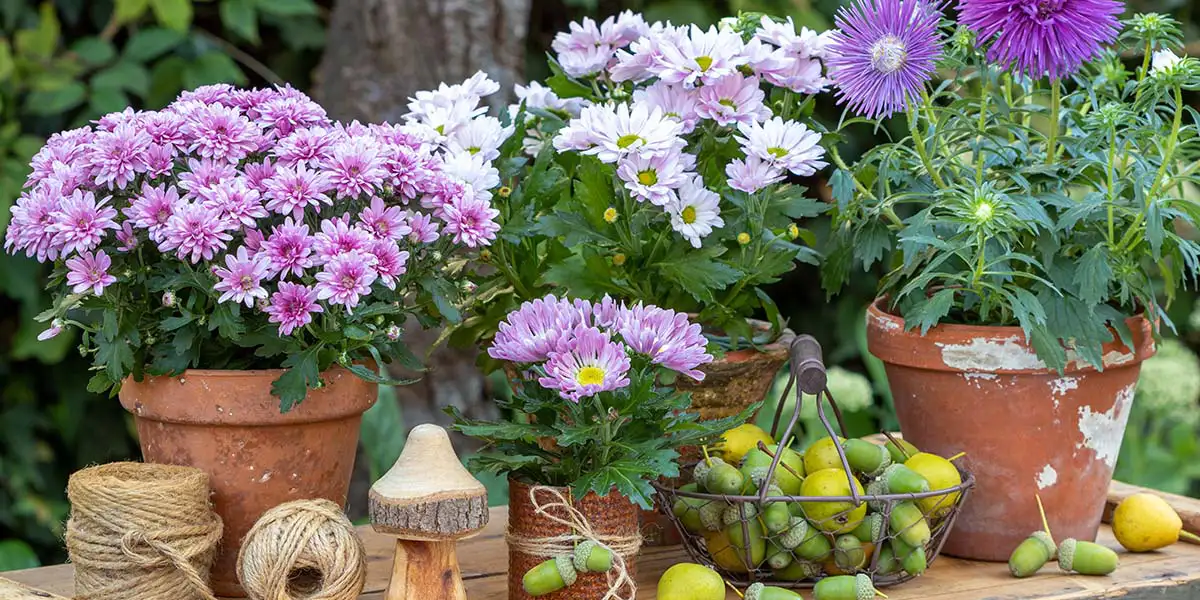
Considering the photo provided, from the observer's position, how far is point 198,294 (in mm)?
1174

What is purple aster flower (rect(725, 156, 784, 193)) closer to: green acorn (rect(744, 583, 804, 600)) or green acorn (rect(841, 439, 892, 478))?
green acorn (rect(841, 439, 892, 478))

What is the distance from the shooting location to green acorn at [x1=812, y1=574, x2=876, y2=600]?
1182 mm

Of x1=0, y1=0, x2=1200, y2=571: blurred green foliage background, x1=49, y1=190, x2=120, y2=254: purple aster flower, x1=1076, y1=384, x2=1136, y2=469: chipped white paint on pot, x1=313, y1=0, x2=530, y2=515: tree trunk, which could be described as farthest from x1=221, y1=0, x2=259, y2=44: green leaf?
x1=1076, y1=384, x2=1136, y2=469: chipped white paint on pot

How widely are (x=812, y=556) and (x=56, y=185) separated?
766 millimetres

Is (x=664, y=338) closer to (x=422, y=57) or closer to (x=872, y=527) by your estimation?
(x=872, y=527)

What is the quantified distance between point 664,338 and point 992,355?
1.26 feet

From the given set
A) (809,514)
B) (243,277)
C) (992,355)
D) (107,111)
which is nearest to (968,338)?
(992,355)

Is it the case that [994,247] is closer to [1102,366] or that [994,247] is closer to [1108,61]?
[1102,366]

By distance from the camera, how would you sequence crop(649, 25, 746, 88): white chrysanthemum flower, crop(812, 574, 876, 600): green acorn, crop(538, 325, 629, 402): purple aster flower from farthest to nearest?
crop(649, 25, 746, 88): white chrysanthemum flower → crop(812, 574, 876, 600): green acorn → crop(538, 325, 629, 402): purple aster flower

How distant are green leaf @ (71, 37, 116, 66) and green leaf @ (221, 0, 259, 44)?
0.22 metres

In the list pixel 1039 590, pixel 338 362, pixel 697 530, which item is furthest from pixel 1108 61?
pixel 338 362

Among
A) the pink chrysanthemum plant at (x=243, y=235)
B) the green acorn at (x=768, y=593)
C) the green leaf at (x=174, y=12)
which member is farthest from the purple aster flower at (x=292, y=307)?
the green leaf at (x=174, y=12)

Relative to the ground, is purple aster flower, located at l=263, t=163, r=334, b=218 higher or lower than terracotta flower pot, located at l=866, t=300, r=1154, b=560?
higher

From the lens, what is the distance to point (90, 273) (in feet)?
3.77
